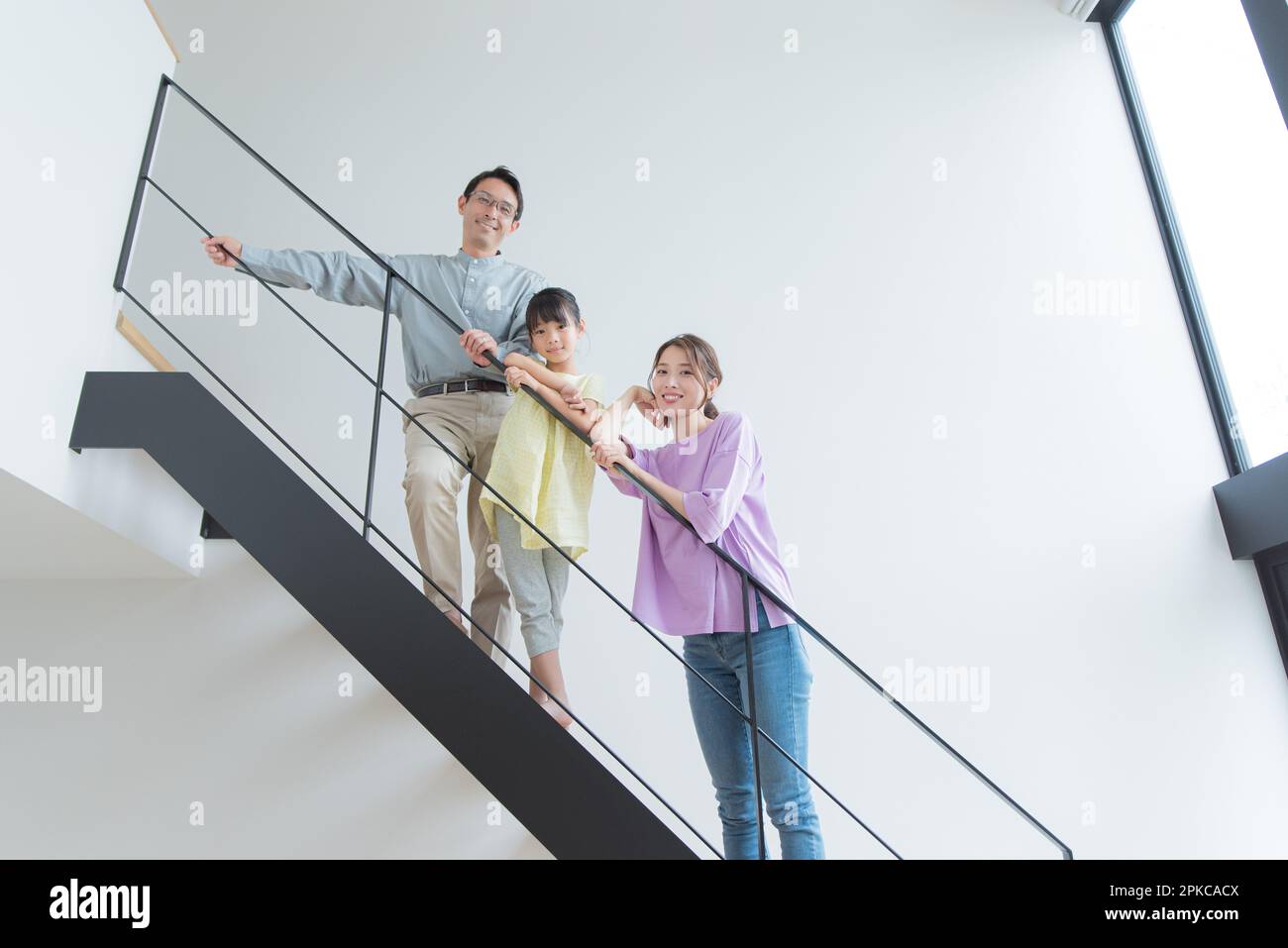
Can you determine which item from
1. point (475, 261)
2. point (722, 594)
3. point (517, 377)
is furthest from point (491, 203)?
point (722, 594)

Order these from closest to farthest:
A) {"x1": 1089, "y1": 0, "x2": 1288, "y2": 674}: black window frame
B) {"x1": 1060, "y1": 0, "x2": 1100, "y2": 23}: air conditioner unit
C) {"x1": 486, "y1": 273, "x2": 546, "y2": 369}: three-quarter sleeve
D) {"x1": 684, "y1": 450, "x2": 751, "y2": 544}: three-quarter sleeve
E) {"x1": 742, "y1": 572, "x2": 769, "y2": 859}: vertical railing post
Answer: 1. {"x1": 742, "y1": 572, "x2": 769, "y2": 859}: vertical railing post
2. {"x1": 684, "y1": 450, "x2": 751, "y2": 544}: three-quarter sleeve
3. {"x1": 486, "y1": 273, "x2": 546, "y2": 369}: three-quarter sleeve
4. {"x1": 1089, "y1": 0, "x2": 1288, "y2": 674}: black window frame
5. {"x1": 1060, "y1": 0, "x2": 1100, "y2": 23}: air conditioner unit

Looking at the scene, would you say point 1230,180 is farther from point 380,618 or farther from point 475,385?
point 380,618

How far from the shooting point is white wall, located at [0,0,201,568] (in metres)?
1.75

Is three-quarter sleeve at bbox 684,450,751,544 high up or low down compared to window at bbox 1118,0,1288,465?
down

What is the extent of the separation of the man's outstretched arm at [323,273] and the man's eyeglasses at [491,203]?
0.29 m

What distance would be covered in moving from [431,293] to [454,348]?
0.19m

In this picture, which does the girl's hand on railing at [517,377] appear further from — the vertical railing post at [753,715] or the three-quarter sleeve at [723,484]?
the vertical railing post at [753,715]

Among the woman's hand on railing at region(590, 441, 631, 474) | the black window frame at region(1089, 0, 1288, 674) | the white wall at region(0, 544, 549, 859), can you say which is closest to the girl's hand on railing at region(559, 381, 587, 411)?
the woman's hand on railing at region(590, 441, 631, 474)

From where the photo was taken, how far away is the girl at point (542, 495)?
2.01 meters

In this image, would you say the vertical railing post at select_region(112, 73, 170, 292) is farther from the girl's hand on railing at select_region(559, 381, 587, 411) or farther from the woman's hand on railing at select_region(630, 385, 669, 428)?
the woman's hand on railing at select_region(630, 385, 669, 428)

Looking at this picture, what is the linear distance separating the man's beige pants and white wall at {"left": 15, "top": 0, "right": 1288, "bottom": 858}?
3.36ft

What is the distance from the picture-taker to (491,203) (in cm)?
243

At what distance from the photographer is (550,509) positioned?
2.03m

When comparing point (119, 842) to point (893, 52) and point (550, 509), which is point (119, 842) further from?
point (893, 52)
